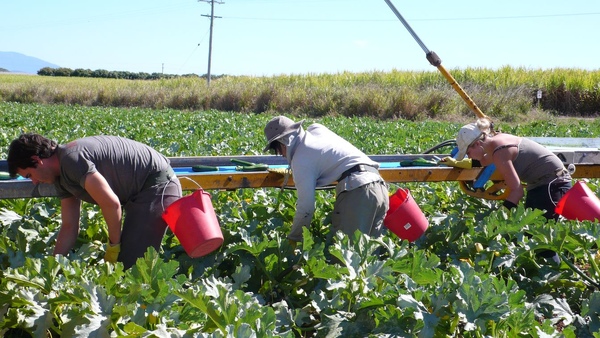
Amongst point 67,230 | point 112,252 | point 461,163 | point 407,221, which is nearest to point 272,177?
point 407,221

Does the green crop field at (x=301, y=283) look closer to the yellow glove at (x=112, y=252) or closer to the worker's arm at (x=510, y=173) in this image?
the yellow glove at (x=112, y=252)

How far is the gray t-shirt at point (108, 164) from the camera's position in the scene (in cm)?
404

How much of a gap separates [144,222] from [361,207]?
1.39 meters

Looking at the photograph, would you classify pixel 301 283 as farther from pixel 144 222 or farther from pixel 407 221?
pixel 407 221

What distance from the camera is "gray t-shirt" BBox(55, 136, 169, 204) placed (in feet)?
13.2

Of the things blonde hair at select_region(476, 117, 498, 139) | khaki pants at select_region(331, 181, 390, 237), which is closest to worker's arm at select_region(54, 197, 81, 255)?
khaki pants at select_region(331, 181, 390, 237)

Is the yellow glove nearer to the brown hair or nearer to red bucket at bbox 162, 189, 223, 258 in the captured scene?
red bucket at bbox 162, 189, 223, 258

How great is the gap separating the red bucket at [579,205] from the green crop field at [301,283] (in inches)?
12.2

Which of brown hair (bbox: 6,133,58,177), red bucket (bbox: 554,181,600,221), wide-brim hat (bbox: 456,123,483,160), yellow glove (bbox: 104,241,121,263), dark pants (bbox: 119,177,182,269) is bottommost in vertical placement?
yellow glove (bbox: 104,241,121,263)

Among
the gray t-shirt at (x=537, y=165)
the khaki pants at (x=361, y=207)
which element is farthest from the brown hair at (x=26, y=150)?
the gray t-shirt at (x=537, y=165)

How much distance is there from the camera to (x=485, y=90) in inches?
1276

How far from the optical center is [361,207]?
15.6 feet

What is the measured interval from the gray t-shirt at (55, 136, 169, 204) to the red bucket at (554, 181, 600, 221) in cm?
286

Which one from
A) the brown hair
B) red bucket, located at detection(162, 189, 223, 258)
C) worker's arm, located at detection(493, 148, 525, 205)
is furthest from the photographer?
worker's arm, located at detection(493, 148, 525, 205)
